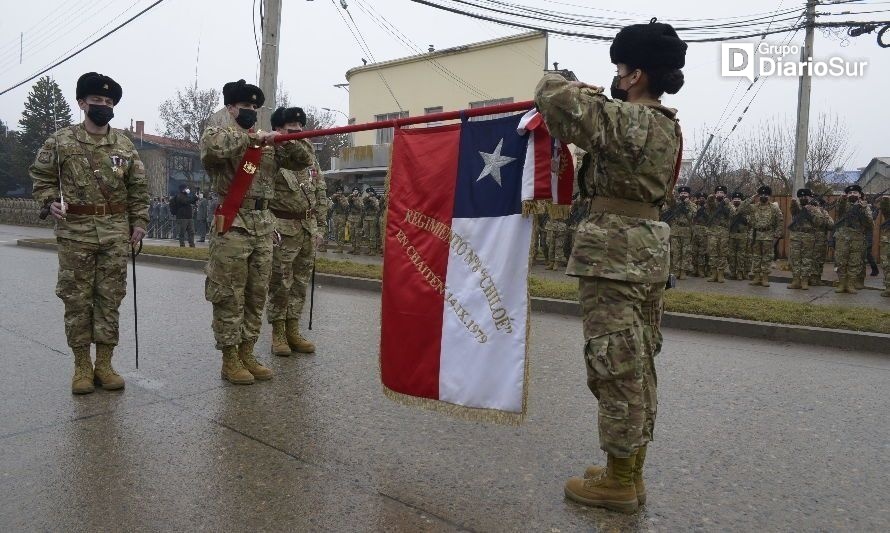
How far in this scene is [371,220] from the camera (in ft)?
65.4

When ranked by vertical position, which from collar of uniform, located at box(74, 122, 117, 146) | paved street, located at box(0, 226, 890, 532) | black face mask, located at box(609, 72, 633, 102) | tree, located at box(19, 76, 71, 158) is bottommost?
paved street, located at box(0, 226, 890, 532)

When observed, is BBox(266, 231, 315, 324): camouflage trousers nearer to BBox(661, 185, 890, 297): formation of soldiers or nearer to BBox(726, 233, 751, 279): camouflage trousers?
BBox(661, 185, 890, 297): formation of soldiers

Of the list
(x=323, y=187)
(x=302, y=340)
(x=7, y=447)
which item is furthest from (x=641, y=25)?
(x=323, y=187)

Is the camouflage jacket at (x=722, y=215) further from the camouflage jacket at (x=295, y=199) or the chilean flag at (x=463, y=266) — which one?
the chilean flag at (x=463, y=266)

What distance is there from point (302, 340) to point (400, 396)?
2.86 meters

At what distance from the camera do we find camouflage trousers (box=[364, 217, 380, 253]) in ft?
65.2

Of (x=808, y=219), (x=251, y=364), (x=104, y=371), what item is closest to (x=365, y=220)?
(x=808, y=219)

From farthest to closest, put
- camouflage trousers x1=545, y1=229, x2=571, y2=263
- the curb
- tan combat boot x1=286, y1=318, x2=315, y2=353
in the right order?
camouflage trousers x1=545, y1=229, x2=571, y2=263 → the curb → tan combat boot x1=286, y1=318, x2=315, y2=353

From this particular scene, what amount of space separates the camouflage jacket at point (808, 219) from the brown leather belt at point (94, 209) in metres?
12.1

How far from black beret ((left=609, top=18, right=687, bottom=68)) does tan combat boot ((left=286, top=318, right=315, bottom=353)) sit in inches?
162

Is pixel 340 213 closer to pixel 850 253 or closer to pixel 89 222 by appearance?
pixel 850 253

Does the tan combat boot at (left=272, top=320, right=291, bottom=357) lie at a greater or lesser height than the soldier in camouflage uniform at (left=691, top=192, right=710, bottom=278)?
lesser

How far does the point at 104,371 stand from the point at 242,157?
72.1 inches

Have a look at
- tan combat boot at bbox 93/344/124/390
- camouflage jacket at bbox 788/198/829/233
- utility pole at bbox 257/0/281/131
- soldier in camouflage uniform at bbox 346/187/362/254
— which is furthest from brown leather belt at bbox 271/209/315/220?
soldier in camouflage uniform at bbox 346/187/362/254
